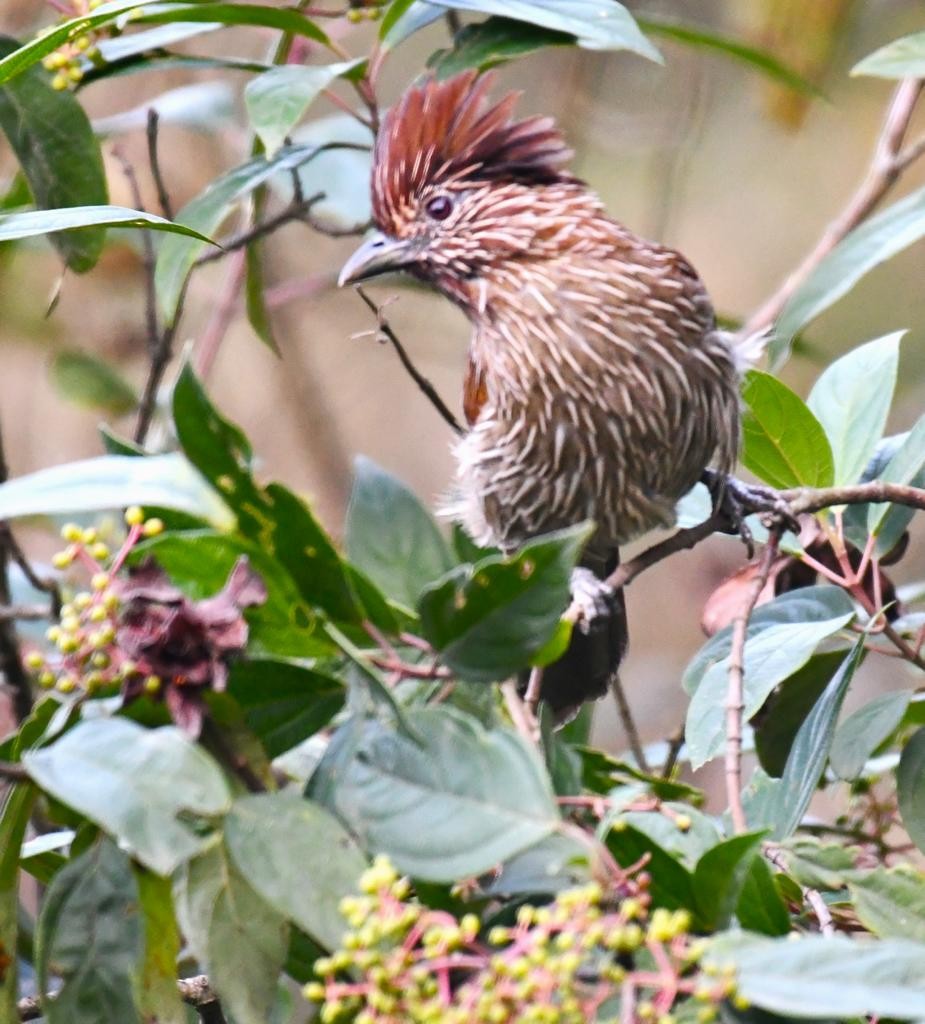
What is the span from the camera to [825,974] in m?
1.08

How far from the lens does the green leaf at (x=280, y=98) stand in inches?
81.7

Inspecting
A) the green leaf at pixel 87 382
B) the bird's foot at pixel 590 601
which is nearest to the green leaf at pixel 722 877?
the bird's foot at pixel 590 601

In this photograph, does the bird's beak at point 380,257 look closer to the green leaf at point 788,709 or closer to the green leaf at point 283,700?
the green leaf at point 788,709

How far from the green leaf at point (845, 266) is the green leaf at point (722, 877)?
1589 millimetres

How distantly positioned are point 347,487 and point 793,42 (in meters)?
2.72

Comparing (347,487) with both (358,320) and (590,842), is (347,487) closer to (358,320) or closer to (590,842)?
(358,320)

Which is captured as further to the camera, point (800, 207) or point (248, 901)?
point (800, 207)

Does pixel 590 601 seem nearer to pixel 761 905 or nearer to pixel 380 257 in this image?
pixel 380 257

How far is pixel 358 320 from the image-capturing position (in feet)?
23.7

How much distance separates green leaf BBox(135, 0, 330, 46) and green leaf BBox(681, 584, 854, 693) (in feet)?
3.90

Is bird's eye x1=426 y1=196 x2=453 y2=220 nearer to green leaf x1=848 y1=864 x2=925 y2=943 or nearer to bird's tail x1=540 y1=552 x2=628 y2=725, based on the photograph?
bird's tail x1=540 y1=552 x2=628 y2=725

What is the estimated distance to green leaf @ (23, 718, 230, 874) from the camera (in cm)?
108

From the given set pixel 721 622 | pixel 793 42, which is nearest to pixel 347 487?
pixel 793 42

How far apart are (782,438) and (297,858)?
4.15ft
